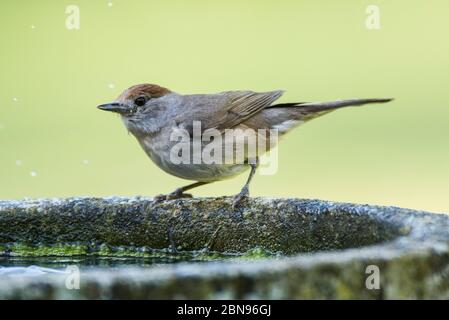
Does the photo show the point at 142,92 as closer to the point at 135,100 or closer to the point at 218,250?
the point at 135,100

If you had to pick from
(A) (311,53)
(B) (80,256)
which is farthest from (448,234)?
(A) (311,53)

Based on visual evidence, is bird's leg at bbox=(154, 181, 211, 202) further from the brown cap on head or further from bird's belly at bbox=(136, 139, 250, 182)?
the brown cap on head

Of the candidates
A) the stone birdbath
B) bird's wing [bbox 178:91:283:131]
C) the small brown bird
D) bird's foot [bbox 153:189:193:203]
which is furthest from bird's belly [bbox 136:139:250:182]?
the stone birdbath

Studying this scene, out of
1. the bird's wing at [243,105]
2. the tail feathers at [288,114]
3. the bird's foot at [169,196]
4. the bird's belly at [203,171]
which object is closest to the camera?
the bird's foot at [169,196]

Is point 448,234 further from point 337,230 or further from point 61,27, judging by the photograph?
point 61,27

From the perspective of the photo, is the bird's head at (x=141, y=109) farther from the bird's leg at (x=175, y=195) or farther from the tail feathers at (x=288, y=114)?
the tail feathers at (x=288, y=114)

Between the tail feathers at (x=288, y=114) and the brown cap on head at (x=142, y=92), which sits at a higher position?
the brown cap on head at (x=142, y=92)

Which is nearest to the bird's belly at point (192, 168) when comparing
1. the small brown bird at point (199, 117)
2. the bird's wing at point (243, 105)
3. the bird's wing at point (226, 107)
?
the small brown bird at point (199, 117)
